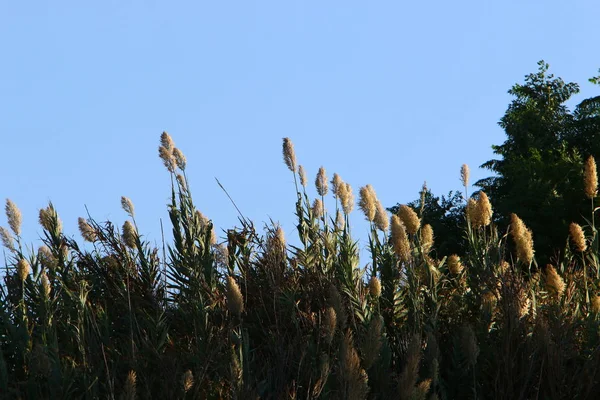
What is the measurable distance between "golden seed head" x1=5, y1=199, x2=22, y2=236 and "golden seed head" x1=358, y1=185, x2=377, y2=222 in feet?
7.55

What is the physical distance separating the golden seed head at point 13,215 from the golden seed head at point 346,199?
220 cm

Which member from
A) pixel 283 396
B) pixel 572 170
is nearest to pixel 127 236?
pixel 283 396

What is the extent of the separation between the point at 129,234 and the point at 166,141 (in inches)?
27.8

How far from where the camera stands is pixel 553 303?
5875 millimetres

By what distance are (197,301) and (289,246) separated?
110 cm

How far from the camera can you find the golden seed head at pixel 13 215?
5.98 meters

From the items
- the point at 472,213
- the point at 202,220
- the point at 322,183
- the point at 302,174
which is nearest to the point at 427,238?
the point at 472,213

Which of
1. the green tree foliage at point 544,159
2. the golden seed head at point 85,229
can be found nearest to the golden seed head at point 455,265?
the golden seed head at point 85,229

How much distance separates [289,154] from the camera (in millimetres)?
6414

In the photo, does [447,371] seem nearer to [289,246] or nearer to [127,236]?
[289,246]

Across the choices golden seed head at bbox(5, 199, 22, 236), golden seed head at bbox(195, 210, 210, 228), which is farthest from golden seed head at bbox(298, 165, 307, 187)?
golden seed head at bbox(5, 199, 22, 236)

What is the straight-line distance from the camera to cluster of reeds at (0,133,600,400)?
5.07 meters

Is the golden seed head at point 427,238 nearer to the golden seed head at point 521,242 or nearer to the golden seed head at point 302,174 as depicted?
the golden seed head at point 521,242

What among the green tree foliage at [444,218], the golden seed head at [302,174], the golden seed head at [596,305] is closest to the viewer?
the golden seed head at [596,305]
